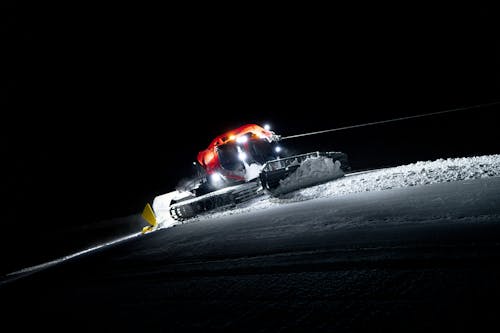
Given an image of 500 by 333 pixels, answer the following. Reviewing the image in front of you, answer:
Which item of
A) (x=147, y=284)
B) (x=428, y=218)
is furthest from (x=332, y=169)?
(x=147, y=284)

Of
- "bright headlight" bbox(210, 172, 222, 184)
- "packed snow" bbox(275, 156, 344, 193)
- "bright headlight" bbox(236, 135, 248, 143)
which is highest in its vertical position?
"bright headlight" bbox(236, 135, 248, 143)

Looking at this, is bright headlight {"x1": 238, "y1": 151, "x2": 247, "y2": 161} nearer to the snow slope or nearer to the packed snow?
the packed snow

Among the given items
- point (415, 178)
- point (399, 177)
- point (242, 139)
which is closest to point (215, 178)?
point (242, 139)

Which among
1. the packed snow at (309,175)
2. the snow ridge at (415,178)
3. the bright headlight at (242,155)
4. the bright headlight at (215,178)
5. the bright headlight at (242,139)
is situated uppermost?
the bright headlight at (242,139)

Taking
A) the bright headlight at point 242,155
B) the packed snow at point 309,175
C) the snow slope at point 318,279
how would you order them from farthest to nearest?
1. the bright headlight at point 242,155
2. the packed snow at point 309,175
3. the snow slope at point 318,279

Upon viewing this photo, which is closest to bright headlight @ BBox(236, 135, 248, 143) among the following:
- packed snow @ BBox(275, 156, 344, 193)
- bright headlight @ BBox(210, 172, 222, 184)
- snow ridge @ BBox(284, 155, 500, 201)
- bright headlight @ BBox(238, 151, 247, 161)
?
bright headlight @ BBox(238, 151, 247, 161)

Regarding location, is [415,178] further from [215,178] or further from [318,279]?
[215,178]

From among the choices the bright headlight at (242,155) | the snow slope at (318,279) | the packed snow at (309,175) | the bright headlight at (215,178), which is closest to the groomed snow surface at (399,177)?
the packed snow at (309,175)

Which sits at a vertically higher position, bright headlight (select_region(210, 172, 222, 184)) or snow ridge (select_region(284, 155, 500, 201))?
bright headlight (select_region(210, 172, 222, 184))

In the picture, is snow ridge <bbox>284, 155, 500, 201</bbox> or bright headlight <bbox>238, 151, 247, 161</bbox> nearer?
snow ridge <bbox>284, 155, 500, 201</bbox>

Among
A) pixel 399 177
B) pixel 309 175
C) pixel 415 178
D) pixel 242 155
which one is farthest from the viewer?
pixel 242 155

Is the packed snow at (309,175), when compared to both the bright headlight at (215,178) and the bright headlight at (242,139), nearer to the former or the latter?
the bright headlight at (242,139)

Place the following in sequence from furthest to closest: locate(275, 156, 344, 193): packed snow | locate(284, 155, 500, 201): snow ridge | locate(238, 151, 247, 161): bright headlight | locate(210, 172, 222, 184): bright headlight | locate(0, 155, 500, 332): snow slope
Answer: locate(210, 172, 222, 184): bright headlight → locate(238, 151, 247, 161): bright headlight → locate(275, 156, 344, 193): packed snow → locate(284, 155, 500, 201): snow ridge → locate(0, 155, 500, 332): snow slope

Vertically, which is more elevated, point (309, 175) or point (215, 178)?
point (215, 178)
